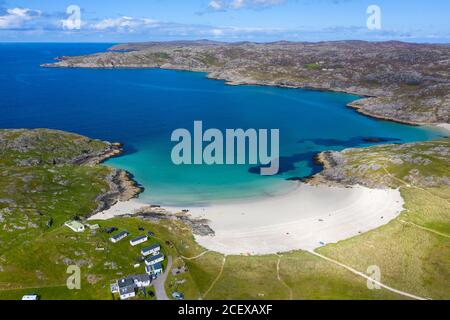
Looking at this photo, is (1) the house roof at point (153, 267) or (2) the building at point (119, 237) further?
(2) the building at point (119, 237)

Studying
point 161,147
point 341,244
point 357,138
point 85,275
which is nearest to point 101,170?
point 161,147

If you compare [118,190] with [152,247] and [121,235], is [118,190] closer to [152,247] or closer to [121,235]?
[121,235]

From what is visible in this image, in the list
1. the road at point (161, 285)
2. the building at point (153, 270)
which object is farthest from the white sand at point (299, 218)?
the building at point (153, 270)

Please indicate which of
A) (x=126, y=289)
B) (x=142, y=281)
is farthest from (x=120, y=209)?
(x=126, y=289)

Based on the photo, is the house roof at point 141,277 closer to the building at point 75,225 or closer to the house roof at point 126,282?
the house roof at point 126,282

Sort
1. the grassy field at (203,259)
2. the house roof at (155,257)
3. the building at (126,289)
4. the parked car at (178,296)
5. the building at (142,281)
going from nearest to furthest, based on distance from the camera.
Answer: the building at (126,289) → the parked car at (178,296) → the building at (142,281) → the grassy field at (203,259) → the house roof at (155,257)
